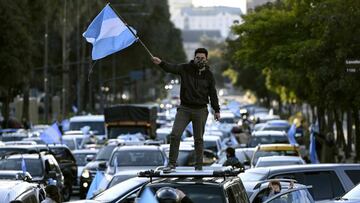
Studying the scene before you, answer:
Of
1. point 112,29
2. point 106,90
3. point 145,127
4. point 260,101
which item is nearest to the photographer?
point 112,29

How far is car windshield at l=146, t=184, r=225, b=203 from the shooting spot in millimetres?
11109

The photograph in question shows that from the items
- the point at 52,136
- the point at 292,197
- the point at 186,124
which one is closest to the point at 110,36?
the point at 186,124

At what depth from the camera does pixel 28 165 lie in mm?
25719

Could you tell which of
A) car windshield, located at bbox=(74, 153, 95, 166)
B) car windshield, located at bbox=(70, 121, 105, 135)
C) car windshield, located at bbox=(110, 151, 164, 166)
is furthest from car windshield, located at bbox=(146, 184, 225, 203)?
car windshield, located at bbox=(70, 121, 105, 135)

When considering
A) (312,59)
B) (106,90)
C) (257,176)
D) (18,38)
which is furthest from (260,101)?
(257,176)

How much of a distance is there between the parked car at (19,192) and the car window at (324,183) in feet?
16.6

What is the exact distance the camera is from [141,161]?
1029 inches

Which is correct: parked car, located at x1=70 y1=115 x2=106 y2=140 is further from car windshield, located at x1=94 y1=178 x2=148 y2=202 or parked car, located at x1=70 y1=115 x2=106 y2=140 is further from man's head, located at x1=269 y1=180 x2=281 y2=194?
man's head, located at x1=269 y1=180 x2=281 y2=194

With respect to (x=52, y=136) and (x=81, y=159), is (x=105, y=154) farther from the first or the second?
(x=52, y=136)

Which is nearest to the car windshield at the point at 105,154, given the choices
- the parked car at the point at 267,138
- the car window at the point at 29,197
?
the parked car at the point at 267,138

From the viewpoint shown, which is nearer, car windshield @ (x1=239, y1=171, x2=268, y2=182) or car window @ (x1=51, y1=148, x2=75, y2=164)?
car windshield @ (x1=239, y1=171, x2=268, y2=182)

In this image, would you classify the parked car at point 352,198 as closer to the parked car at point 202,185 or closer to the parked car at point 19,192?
the parked car at point 202,185

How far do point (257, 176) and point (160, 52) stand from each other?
7952 centimetres

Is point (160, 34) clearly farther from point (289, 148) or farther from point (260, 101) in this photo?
point (289, 148)
